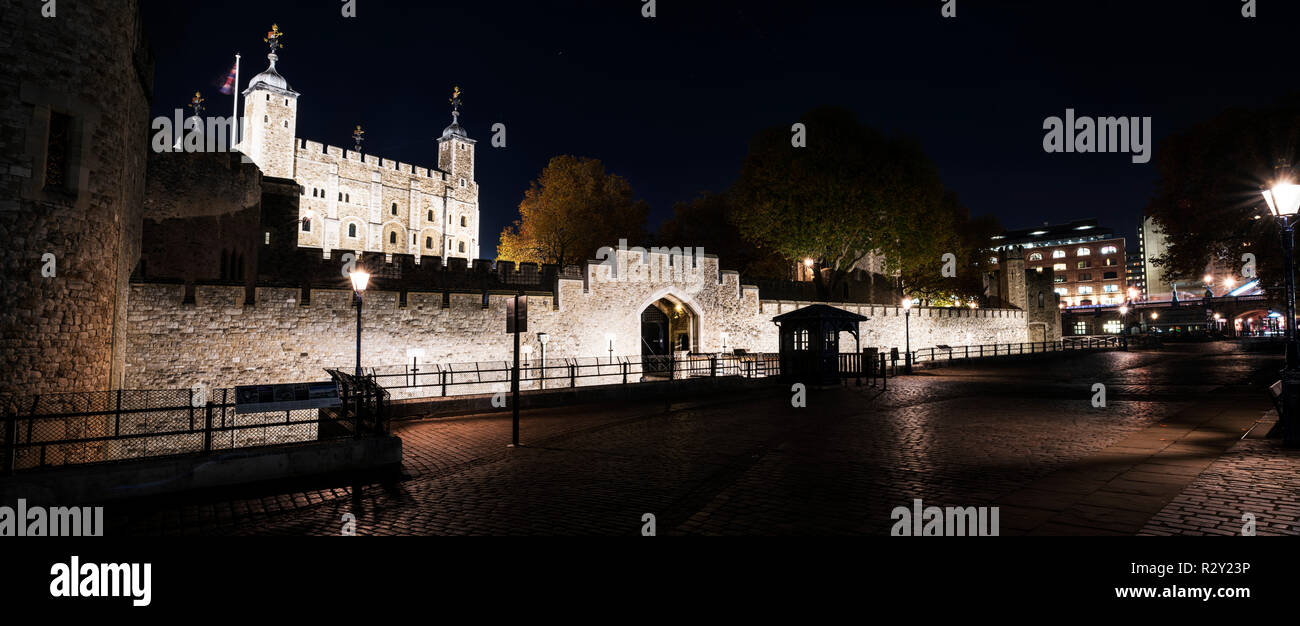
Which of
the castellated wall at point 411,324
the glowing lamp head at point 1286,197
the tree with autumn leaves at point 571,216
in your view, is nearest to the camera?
the glowing lamp head at point 1286,197

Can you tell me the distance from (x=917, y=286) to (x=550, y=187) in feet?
85.6

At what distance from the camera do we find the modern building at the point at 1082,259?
10612 centimetres

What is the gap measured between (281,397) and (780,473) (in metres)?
6.15

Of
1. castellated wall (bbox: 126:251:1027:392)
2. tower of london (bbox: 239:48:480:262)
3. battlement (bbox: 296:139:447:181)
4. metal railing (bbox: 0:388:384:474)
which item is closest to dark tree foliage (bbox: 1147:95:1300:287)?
castellated wall (bbox: 126:251:1027:392)

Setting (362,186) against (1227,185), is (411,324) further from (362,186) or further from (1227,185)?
(362,186)

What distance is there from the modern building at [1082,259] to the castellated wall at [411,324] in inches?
3823

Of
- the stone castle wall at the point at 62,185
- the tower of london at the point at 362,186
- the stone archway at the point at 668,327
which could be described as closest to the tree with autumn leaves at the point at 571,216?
the tower of london at the point at 362,186

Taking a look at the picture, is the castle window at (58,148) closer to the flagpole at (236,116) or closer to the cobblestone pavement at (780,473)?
the cobblestone pavement at (780,473)


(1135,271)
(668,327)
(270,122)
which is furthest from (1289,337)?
(1135,271)

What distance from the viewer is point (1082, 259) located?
110625mm

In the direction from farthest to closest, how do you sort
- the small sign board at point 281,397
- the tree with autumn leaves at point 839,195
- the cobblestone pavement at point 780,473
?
the tree with autumn leaves at point 839,195
the small sign board at point 281,397
the cobblestone pavement at point 780,473

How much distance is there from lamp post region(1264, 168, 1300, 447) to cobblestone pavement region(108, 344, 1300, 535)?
400 millimetres
